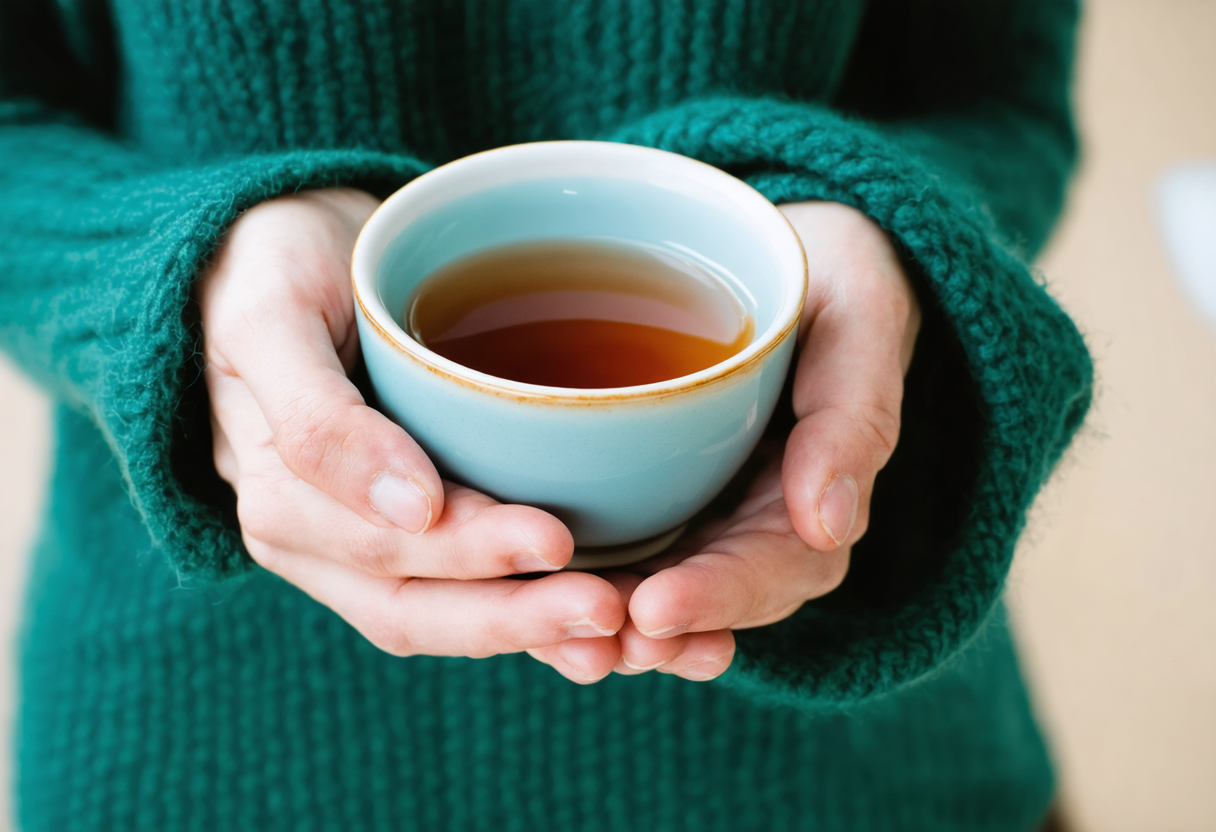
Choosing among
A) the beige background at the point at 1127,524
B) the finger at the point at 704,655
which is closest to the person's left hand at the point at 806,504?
the finger at the point at 704,655

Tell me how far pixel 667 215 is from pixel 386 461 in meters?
0.23

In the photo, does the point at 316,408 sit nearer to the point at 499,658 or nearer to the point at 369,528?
the point at 369,528

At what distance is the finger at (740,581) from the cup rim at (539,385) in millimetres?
92

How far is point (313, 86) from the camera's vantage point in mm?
674

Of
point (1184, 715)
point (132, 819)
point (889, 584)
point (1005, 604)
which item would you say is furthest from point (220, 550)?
point (1184, 715)

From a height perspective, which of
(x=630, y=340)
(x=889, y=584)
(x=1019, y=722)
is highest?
(x=630, y=340)

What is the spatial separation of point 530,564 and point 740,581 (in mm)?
103

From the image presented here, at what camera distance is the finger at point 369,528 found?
1.32ft

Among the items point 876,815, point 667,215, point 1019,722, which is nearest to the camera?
point 667,215

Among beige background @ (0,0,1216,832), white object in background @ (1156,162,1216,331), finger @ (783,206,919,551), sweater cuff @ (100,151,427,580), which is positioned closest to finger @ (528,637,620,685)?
finger @ (783,206,919,551)

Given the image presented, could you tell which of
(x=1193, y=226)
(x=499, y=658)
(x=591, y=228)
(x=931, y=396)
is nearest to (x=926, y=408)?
(x=931, y=396)

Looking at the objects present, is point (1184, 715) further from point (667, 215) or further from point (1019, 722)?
point (667, 215)

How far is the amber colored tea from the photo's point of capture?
527mm

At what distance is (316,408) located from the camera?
422 mm
